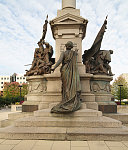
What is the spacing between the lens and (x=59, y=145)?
14.5 ft

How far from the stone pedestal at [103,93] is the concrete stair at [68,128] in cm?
250

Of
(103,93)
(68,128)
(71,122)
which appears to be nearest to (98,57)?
(103,93)

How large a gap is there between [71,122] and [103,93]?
12.4 feet

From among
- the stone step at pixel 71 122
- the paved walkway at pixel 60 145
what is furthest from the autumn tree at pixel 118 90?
the paved walkway at pixel 60 145

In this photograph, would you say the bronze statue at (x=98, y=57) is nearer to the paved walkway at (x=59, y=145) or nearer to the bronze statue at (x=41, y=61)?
the bronze statue at (x=41, y=61)

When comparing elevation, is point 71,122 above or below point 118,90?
below

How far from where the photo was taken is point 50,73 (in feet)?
29.6

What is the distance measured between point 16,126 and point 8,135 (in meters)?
0.55

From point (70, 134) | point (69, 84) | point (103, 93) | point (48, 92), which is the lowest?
point (70, 134)

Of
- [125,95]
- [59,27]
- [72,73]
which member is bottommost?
[125,95]

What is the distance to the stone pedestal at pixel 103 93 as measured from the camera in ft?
26.9

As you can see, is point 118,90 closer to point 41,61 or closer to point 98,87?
point 98,87

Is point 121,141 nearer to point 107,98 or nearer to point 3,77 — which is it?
point 107,98

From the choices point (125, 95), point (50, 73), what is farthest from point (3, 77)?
point (50, 73)
